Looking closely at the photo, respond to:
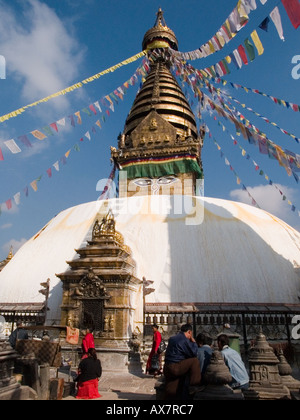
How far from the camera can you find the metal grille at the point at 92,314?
7898 mm

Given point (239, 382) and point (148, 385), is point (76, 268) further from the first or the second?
point (239, 382)

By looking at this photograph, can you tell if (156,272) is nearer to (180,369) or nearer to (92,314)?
(92,314)

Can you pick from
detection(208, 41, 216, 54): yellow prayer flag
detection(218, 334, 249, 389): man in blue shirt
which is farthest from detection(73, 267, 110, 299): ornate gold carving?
detection(208, 41, 216, 54): yellow prayer flag

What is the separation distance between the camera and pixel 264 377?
4.62 m

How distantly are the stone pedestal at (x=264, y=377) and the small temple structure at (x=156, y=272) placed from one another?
263 cm

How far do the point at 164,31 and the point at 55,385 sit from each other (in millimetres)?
28018

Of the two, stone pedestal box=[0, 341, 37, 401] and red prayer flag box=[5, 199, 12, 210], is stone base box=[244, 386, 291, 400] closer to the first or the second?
stone pedestal box=[0, 341, 37, 401]

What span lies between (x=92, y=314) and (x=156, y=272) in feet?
9.23

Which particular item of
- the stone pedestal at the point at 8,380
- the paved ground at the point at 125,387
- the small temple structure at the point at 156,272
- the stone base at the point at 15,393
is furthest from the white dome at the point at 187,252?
the stone pedestal at the point at 8,380

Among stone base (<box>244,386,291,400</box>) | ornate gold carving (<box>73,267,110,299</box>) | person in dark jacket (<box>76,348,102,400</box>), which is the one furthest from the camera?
ornate gold carving (<box>73,267,110,299</box>)

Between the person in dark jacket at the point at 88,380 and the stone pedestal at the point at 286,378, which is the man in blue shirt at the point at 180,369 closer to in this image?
the person in dark jacket at the point at 88,380

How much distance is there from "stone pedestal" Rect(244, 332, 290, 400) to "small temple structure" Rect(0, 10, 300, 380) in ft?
8.63

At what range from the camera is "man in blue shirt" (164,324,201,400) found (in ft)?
11.4
